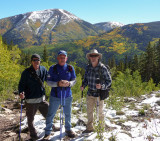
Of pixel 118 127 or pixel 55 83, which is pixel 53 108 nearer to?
pixel 55 83

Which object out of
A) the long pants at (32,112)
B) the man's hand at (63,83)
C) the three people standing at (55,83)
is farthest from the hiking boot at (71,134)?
the man's hand at (63,83)

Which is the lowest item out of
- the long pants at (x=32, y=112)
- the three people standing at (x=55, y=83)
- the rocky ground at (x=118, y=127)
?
the rocky ground at (x=118, y=127)

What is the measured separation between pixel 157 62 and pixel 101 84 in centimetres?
4734

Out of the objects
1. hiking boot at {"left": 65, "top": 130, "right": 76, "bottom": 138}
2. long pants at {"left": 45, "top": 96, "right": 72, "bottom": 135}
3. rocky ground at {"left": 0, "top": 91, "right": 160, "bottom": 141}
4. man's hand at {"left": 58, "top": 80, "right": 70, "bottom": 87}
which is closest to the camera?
man's hand at {"left": 58, "top": 80, "right": 70, "bottom": 87}

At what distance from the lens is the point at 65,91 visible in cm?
428

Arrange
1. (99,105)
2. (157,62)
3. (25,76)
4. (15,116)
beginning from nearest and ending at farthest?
(25,76) → (99,105) → (15,116) → (157,62)

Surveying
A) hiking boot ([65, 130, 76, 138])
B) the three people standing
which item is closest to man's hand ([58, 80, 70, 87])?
the three people standing

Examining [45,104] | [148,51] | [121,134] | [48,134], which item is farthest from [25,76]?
[148,51]

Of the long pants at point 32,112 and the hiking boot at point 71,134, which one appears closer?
the long pants at point 32,112

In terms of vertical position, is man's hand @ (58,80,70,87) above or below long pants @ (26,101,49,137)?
above

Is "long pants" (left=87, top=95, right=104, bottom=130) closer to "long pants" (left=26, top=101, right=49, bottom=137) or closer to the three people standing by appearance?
the three people standing

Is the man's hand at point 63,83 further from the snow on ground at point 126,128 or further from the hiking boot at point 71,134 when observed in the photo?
the snow on ground at point 126,128

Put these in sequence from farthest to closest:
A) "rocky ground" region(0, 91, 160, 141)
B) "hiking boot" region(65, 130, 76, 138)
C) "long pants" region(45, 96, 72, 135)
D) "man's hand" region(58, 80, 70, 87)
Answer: "hiking boot" region(65, 130, 76, 138) < "long pants" region(45, 96, 72, 135) < "rocky ground" region(0, 91, 160, 141) < "man's hand" region(58, 80, 70, 87)

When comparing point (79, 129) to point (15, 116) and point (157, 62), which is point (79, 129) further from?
point (157, 62)
